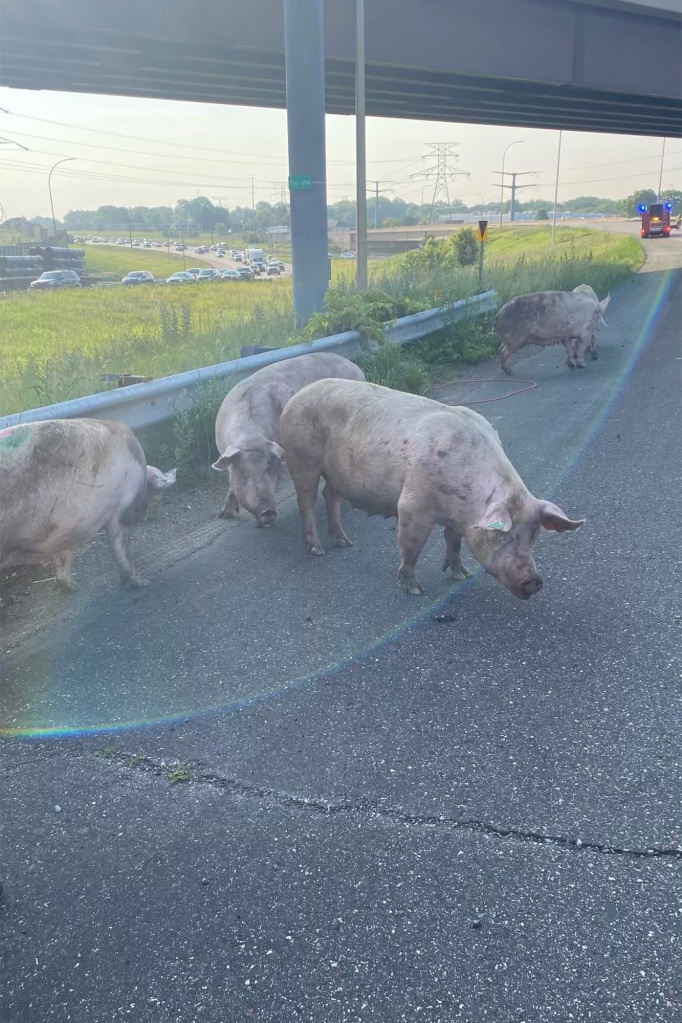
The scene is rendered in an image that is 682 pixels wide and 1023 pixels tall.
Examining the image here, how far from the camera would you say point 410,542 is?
17.5 ft

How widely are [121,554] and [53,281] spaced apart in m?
15.9

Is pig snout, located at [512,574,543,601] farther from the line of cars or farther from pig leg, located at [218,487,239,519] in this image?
the line of cars

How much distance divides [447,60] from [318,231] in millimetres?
11583

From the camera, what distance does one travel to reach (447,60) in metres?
20.5

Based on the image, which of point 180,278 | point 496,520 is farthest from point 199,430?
point 180,278

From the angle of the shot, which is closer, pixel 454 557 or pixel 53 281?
pixel 454 557

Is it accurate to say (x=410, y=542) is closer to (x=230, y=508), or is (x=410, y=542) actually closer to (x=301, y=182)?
(x=230, y=508)

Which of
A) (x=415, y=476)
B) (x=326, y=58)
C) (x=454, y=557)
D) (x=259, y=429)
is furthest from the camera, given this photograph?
(x=326, y=58)

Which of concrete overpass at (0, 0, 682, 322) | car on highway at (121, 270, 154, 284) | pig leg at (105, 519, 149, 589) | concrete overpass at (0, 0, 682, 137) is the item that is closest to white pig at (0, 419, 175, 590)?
pig leg at (105, 519, 149, 589)

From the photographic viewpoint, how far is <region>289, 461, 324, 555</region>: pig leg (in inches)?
243

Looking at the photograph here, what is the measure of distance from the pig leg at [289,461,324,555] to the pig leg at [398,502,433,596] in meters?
0.93

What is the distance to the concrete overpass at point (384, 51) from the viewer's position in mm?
15984

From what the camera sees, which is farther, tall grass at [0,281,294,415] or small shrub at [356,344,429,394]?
small shrub at [356,344,429,394]

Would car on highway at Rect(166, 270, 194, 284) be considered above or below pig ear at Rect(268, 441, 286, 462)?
below
